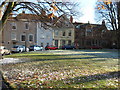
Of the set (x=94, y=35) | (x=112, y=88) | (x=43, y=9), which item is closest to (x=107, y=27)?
(x=94, y=35)

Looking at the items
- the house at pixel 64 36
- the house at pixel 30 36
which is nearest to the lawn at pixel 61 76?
the house at pixel 30 36

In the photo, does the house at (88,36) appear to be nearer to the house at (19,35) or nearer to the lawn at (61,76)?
the house at (19,35)

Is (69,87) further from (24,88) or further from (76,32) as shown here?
(76,32)

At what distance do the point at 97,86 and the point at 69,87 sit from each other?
1112 mm

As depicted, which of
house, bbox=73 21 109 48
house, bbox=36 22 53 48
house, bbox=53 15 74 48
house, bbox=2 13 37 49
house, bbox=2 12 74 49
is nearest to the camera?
house, bbox=2 13 37 49

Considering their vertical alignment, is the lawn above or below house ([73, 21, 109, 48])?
below

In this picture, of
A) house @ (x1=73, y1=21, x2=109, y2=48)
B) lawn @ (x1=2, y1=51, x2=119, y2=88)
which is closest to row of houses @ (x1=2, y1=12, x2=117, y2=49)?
house @ (x1=73, y1=21, x2=109, y2=48)

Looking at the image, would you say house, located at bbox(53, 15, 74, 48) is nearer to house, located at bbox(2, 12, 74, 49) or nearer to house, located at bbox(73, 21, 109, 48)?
house, located at bbox(2, 12, 74, 49)

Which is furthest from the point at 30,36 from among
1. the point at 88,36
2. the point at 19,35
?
the point at 88,36

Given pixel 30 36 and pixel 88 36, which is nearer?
pixel 30 36

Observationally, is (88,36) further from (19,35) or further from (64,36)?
(19,35)

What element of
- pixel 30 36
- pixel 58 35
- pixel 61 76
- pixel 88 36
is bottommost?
pixel 61 76

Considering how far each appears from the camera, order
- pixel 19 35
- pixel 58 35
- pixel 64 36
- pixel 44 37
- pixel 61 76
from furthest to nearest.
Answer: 1. pixel 64 36
2. pixel 58 35
3. pixel 44 37
4. pixel 19 35
5. pixel 61 76

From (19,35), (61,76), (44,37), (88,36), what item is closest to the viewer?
(61,76)
